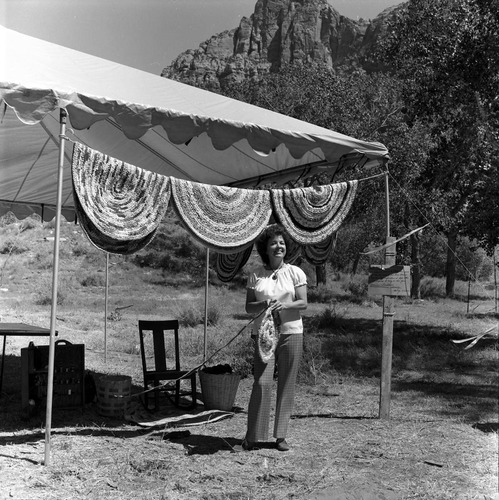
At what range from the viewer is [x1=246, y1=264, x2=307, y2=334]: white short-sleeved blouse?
4582 millimetres

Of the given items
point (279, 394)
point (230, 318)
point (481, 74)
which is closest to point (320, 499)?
point (279, 394)

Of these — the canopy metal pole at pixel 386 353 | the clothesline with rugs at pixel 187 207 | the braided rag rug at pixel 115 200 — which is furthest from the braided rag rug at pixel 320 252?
the braided rag rug at pixel 115 200

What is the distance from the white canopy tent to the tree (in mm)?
2986

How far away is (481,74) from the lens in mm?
9422

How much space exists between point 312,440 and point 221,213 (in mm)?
1937

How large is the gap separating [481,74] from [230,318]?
26.1 ft

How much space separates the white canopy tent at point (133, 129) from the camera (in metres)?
4.41

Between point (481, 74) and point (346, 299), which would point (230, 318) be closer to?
point (346, 299)

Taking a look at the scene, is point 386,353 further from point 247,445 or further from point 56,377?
point 56,377

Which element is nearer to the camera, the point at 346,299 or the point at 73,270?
the point at 346,299

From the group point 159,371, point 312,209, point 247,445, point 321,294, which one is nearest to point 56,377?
point 159,371

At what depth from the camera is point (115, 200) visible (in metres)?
4.69

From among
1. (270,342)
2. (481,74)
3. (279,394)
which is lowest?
(279,394)

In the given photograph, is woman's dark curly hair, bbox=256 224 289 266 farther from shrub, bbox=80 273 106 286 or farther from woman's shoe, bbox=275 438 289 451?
shrub, bbox=80 273 106 286
